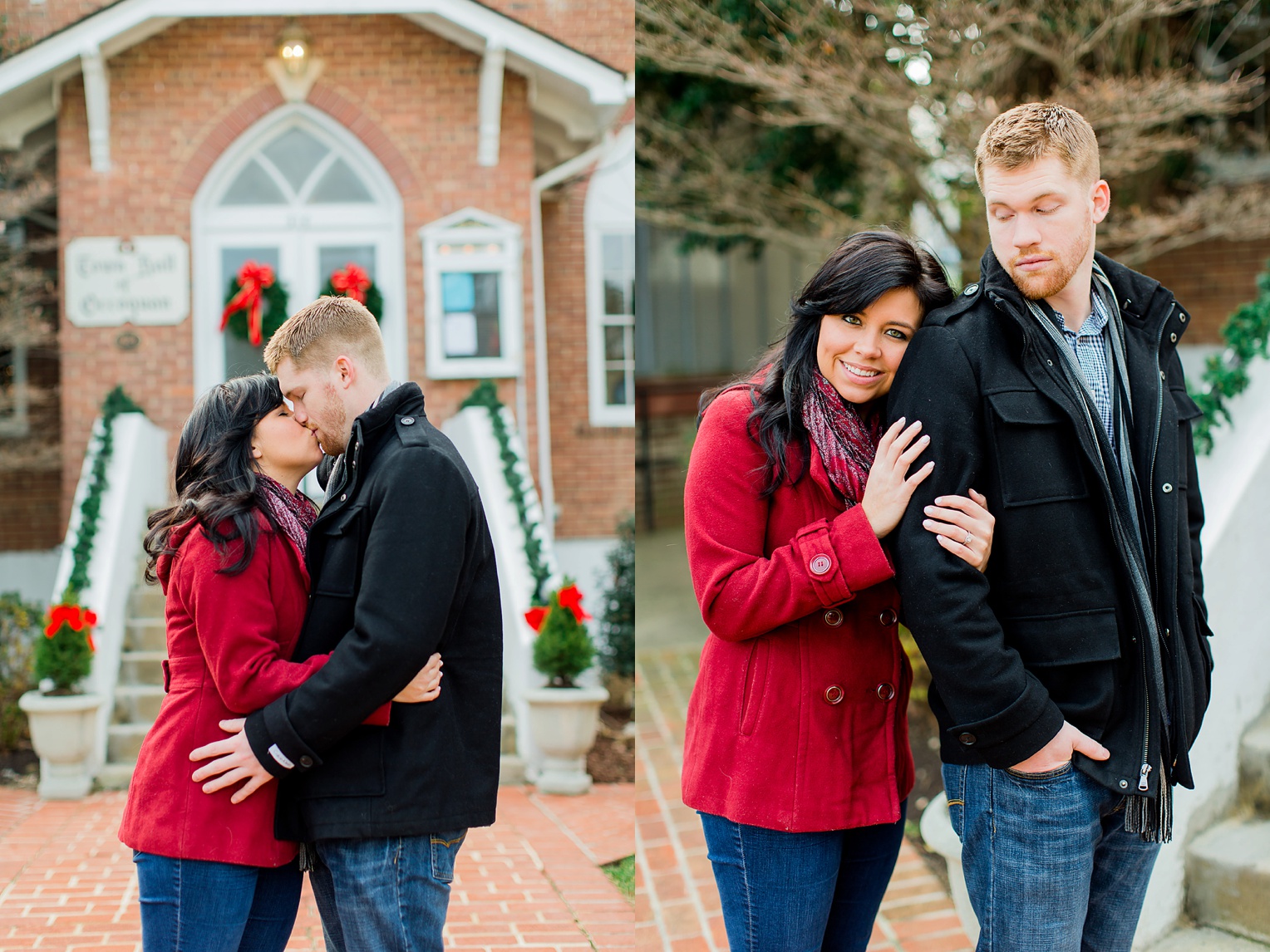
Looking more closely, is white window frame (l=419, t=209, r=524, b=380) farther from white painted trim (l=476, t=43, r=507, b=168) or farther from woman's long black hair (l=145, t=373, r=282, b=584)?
woman's long black hair (l=145, t=373, r=282, b=584)

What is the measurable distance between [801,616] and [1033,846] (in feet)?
1.95

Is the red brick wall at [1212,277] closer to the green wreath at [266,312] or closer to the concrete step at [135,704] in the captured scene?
the green wreath at [266,312]

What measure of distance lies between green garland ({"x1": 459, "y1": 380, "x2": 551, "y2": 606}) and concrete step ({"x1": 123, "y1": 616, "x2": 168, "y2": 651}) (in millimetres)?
2143

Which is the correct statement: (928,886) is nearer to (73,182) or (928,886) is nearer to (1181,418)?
(1181,418)

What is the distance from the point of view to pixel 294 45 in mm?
6461

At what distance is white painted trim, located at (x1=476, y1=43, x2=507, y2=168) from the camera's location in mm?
6453

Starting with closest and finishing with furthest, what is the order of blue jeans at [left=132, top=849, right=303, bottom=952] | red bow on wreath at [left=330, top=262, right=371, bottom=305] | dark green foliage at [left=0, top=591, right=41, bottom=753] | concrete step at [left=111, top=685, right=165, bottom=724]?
blue jeans at [left=132, top=849, right=303, bottom=952]
concrete step at [left=111, top=685, right=165, bottom=724]
dark green foliage at [left=0, top=591, right=41, bottom=753]
red bow on wreath at [left=330, top=262, right=371, bottom=305]

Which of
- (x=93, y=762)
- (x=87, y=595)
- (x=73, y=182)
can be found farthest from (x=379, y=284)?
(x=93, y=762)

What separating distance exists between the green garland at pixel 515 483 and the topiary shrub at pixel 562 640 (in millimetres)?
155

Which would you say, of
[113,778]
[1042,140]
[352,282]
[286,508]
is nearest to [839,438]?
[1042,140]

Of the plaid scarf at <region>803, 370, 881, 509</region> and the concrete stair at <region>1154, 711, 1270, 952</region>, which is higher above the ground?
the plaid scarf at <region>803, 370, 881, 509</region>

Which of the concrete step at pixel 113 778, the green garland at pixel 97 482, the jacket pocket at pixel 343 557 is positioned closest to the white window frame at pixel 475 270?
the green garland at pixel 97 482

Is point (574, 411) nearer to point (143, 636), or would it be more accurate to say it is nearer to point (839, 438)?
point (143, 636)

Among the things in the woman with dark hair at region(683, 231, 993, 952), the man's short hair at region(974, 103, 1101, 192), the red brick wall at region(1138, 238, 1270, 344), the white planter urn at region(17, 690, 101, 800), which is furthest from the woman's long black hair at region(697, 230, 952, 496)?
the red brick wall at region(1138, 238, 1270, 344)
